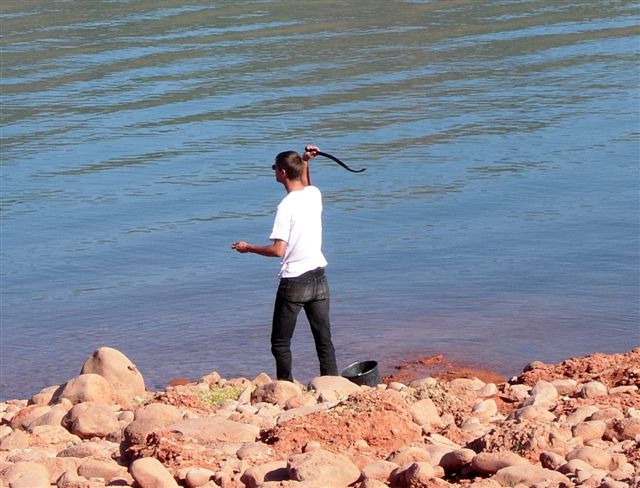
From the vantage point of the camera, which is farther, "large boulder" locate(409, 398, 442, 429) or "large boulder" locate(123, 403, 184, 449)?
"large boulder" locate(409, 398, 442, 429)

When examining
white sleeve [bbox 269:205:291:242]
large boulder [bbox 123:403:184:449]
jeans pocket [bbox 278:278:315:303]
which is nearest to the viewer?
large boulder [bbox 123:403:184:449]

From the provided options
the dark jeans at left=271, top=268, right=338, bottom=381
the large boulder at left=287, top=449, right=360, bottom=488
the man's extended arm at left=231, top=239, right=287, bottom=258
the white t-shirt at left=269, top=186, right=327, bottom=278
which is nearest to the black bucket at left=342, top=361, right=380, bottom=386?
the dark jeans at left=271, top=268, right=338, bottom=381

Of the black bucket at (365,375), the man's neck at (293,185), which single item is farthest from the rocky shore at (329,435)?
the man's neck at (293,185)

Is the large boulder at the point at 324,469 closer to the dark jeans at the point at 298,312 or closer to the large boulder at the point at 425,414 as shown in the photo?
the large boulder at the point at 425,414

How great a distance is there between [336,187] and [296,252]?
6564 mm

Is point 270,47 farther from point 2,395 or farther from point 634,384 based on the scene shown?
point 634,384

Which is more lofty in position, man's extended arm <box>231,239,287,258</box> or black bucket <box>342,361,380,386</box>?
man's extended arm <box>231,239,287,258</box>

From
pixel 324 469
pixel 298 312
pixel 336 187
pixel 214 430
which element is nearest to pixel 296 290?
pixel 298 312

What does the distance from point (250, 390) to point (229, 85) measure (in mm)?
12380

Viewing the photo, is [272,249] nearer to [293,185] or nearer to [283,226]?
[283,226]

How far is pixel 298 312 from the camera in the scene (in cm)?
802

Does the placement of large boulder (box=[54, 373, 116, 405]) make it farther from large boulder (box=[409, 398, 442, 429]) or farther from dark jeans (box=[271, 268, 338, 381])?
large boulder (box=[409, 398, 442, 429])

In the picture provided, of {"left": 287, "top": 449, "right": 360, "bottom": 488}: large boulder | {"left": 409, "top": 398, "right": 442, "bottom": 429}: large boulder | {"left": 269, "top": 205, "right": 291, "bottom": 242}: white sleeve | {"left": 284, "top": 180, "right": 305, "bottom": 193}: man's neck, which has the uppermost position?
{"left": 284, "top": 180, "right": 305, "bottom": 193}: man's neck

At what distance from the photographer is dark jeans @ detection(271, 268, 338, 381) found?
26.0ft
